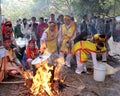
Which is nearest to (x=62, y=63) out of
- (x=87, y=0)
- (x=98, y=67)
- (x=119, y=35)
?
(x=98, y=67)

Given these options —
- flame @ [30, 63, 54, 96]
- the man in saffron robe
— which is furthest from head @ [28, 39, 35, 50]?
flame @ [30, 63, 54, 96]

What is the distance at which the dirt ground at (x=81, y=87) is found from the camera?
609cm

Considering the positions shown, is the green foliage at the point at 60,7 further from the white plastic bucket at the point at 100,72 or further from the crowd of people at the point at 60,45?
the white plastic bucket at the point at 100,72

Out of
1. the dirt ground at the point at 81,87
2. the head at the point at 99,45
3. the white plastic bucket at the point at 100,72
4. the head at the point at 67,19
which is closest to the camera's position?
the dirt ground at the point at 81,87

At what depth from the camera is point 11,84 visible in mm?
6621

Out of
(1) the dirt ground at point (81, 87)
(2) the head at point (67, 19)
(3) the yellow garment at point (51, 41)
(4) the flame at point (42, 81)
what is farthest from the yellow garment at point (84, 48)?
(4) the flame at point (42, 81)

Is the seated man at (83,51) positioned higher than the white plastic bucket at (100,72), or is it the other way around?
the seated man at (83,51)

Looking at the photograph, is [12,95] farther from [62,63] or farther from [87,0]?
[87,0]

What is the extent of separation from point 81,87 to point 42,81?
1.16 meters

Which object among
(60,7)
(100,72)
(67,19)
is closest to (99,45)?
(67,19)

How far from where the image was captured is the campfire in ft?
18.9

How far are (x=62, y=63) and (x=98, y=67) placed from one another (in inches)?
60.8

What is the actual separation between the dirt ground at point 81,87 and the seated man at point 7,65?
0.23m

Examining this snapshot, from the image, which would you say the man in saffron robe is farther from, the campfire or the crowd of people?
the campfire
